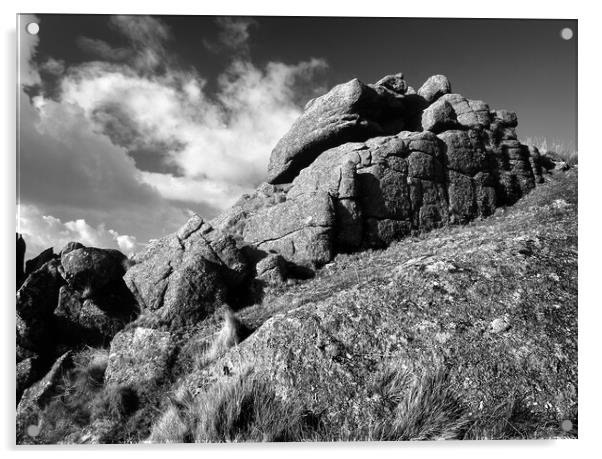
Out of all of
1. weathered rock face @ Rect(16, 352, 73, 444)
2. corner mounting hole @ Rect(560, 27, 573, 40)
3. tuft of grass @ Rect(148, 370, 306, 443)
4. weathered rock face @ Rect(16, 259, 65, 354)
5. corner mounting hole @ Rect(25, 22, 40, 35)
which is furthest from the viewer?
weathered rock face @ Rect(16, 259, 65, 354)

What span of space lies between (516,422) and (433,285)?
2.79m

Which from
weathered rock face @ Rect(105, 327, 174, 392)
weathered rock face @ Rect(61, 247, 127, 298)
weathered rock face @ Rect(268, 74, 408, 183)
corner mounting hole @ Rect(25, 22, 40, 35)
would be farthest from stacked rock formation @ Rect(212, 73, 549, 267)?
corner mounting hole @ Rect(25, 22, 40, 35)

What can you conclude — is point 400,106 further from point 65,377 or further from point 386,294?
point 65,377

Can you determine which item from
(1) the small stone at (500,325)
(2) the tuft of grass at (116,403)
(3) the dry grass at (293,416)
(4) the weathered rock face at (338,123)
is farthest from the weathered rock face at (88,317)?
(4) the weathered rock face at (338,123)

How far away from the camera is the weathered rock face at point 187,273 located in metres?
10.5

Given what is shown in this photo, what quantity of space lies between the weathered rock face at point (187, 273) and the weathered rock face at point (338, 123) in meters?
9.67

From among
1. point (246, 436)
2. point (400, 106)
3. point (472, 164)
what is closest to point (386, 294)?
point (246, 436)

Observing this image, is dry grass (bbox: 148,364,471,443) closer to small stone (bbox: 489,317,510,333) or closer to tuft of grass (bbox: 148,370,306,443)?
tuft of grass (bbox: 148,370,306,443)

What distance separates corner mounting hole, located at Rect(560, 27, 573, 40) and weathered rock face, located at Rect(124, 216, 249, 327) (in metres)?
11.0

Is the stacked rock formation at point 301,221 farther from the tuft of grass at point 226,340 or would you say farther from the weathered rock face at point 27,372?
the tuft of grass at point 226,340

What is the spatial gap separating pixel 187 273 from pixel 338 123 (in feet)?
44.1

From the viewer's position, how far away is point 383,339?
6.83m

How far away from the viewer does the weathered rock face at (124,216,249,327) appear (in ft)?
34.6

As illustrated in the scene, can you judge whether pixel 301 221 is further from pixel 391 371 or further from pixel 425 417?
pixel 425 417
